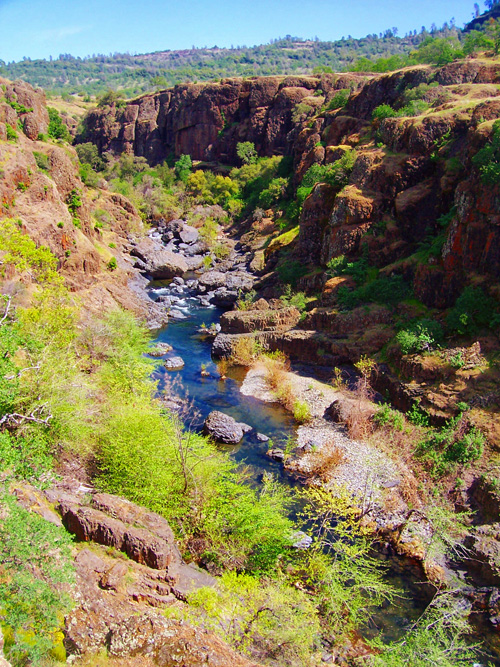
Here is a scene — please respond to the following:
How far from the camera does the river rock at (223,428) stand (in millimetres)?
23375

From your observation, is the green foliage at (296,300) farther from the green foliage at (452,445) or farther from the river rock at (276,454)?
the green foliage at (452,445)

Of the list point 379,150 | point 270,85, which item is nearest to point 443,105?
point 379,150

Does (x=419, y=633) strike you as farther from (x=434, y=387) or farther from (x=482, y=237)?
(x=482, y=237)

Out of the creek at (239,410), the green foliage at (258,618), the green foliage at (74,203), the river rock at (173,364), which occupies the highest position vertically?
the green foliage at (74,203)

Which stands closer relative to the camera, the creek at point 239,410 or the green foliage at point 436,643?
the green foliage at point 436,643

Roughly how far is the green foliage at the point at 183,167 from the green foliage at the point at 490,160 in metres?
63.4

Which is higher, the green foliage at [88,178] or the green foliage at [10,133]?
the green foliage at [10,133]

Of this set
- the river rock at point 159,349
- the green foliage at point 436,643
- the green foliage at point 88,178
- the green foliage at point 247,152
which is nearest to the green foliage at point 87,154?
the green foliage at point 88,178

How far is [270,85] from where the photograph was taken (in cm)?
8188

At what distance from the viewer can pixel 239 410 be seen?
2711 cm

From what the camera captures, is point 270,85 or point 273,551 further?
point 270,85

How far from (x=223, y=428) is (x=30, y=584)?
1559 centimetres

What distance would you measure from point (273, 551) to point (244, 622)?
11.0 ft

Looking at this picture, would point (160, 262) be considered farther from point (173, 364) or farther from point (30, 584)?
point (30, 584)
